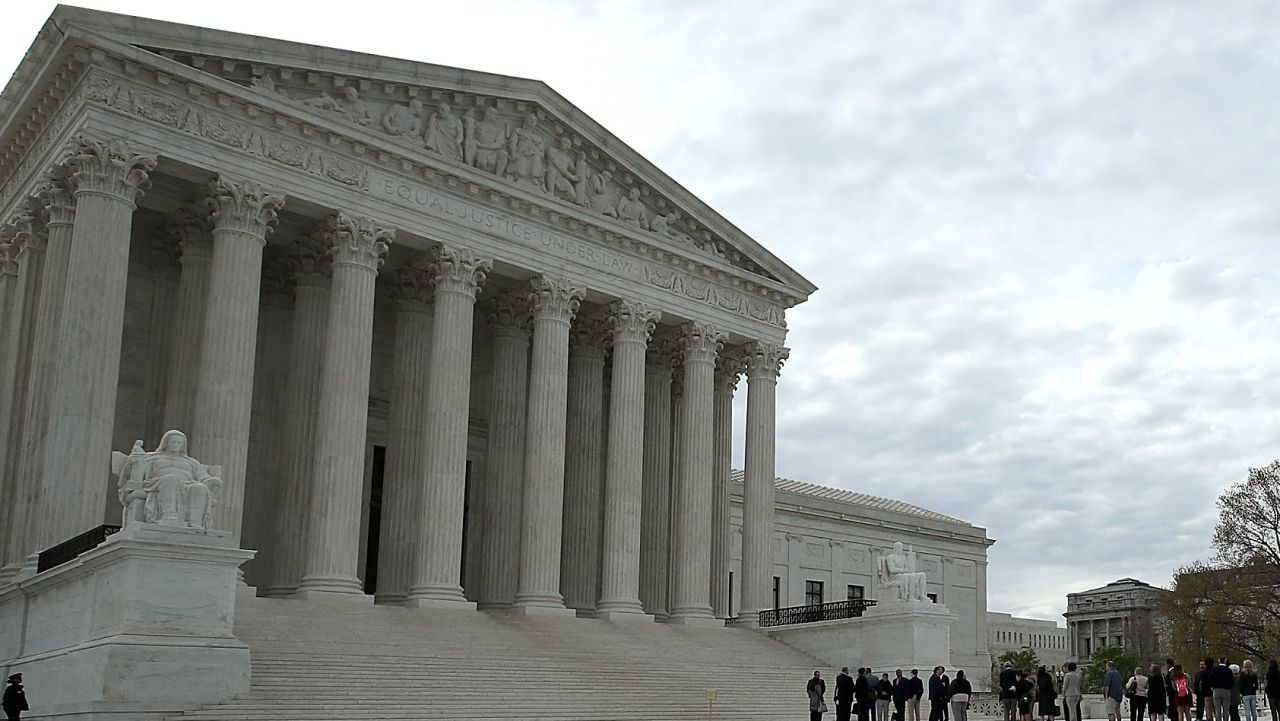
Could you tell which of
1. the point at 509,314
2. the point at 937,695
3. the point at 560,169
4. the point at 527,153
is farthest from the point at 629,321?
the point at 937,695

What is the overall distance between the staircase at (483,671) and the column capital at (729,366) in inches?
423

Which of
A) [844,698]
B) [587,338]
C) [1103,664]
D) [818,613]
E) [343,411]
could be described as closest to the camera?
[844,698]

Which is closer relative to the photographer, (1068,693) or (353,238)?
(1068,693)

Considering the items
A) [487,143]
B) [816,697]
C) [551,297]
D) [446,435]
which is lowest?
[816,697]

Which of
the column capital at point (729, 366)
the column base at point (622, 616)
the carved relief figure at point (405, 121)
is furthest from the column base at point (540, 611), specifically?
the carved relief figure at point (405, 121)

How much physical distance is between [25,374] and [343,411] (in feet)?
25.5

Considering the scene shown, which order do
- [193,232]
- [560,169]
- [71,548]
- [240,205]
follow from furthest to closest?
[560,169] → [193,232] → [240,205] → [71,548]

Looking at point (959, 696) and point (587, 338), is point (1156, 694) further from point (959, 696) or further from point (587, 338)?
point (587, 338)

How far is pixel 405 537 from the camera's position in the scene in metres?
35.8

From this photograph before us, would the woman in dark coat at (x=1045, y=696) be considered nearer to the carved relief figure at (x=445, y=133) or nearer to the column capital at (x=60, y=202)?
the carved relief figure at (x=445, y=133)

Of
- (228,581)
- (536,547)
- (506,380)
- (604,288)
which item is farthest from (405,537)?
(228,581)

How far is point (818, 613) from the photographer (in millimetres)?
39594

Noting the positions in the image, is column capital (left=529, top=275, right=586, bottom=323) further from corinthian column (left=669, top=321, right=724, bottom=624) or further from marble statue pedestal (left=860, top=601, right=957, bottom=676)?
marble statue pedestal (left=860, top=601, right=957, bottom=676)

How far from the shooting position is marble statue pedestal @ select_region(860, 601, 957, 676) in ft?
118
